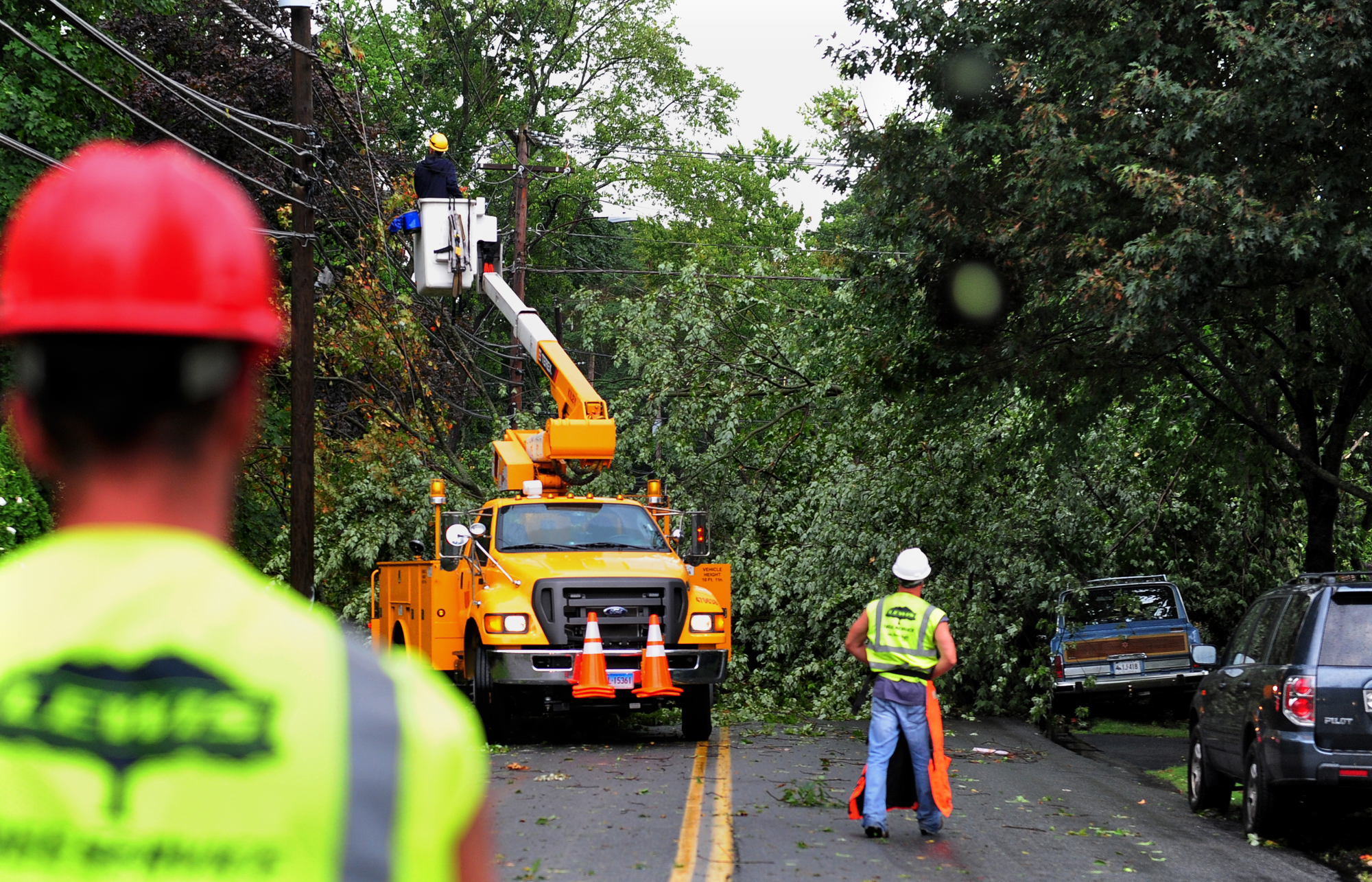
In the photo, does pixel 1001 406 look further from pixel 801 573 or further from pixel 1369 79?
pixel 1369 79

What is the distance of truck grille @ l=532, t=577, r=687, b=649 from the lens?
578 inches

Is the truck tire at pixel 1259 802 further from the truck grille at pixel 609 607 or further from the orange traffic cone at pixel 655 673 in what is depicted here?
the truck grille at pixel 609 607

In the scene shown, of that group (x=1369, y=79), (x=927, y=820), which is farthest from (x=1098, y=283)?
(x=927, y=820)

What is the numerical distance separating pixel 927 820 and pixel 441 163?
10.9m

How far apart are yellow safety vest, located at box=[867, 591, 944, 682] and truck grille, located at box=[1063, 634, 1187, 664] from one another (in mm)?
9550

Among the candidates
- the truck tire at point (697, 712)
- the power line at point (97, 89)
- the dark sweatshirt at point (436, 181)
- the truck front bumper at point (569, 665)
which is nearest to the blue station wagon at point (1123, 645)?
the truck tire at point (697, 712)

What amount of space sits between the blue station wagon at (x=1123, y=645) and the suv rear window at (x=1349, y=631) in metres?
8.99

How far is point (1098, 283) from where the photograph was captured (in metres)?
12.8

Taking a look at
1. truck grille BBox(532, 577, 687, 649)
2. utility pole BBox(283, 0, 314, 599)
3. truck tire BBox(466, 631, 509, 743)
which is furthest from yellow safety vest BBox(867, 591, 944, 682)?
utility pole BBox(283, 0, 314, 599)

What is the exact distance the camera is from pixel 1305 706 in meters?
9.57

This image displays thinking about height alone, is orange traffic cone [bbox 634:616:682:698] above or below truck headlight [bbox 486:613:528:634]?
below

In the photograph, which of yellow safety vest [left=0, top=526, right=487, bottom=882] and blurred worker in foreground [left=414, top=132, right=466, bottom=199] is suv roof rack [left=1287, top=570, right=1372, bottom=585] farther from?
blurred worker in foreground [left=414, top=132, right=466, bottom=199]

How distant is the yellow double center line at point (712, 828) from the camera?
8.41 m

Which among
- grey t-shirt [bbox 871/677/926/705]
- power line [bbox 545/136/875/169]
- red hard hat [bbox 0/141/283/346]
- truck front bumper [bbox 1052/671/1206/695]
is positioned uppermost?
power line [bbox 545/136/875/169]
